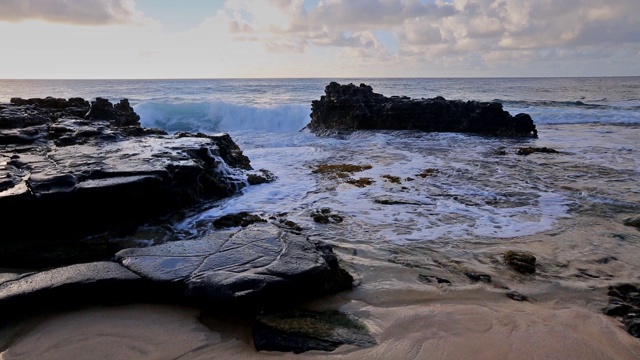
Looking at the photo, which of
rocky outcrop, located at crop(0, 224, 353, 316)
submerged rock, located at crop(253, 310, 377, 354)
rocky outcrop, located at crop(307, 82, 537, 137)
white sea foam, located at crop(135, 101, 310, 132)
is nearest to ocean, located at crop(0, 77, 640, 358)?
submerged rock, located at crop(253, 310, 377, 354)

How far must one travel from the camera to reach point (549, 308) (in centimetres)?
342

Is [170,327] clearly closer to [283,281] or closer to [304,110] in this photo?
[283,281]

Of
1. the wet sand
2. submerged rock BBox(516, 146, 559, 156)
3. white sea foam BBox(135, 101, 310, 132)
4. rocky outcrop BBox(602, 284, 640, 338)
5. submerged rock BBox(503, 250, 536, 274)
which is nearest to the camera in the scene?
the wet sand

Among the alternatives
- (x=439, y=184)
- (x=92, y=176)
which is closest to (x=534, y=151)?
(x=439, y=184)

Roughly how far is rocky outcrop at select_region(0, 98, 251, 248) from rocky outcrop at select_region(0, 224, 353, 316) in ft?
5.06

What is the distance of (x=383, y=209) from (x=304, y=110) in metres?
19.9

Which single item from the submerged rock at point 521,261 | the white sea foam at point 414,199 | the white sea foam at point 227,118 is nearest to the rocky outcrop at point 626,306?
the submerged rock at point 521,261

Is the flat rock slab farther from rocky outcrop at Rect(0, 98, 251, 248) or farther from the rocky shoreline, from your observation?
rocky outcrop at Rect(0, 98, 251, 248)

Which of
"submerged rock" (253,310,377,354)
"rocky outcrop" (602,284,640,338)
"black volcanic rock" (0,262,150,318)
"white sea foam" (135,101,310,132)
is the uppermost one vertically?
"black volcanic rock" (0,262,150,318)

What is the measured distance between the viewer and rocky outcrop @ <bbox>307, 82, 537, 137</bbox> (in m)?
17.5

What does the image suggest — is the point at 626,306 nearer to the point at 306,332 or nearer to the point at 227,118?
the point at 306,332

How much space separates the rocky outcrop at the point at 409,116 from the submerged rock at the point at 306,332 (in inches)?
596

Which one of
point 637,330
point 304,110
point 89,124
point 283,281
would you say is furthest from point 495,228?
point 304,110

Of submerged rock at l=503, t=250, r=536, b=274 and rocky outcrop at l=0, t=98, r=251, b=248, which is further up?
rocky outcrop at l=0, t=98, r=251, b=248
